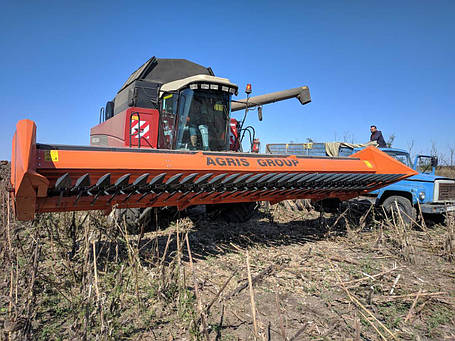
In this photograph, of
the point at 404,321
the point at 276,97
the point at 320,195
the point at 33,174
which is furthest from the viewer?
the point at 276,97

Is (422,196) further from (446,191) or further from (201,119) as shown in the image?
(201,119)

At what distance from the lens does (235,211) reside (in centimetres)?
530

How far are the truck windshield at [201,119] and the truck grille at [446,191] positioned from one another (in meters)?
4.22

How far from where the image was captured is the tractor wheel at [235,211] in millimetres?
5227

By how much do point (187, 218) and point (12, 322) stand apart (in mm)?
3880

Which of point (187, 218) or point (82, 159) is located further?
point (187, 218)

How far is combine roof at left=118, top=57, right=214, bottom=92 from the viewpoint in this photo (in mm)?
6941

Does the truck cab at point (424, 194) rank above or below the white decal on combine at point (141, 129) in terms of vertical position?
below

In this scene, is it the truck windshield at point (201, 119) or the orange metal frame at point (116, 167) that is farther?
the truck windshield at point (201, 119)

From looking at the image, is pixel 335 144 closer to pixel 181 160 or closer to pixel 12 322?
pixel 181 160

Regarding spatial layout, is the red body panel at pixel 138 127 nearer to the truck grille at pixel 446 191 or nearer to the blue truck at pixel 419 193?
the blue truck at pixel 419 193

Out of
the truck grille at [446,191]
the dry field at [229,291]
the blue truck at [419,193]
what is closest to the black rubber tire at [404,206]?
the blue truck at [419,193]

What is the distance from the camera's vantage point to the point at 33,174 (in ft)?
7.27

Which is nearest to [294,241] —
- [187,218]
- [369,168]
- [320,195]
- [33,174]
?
[320,195]
